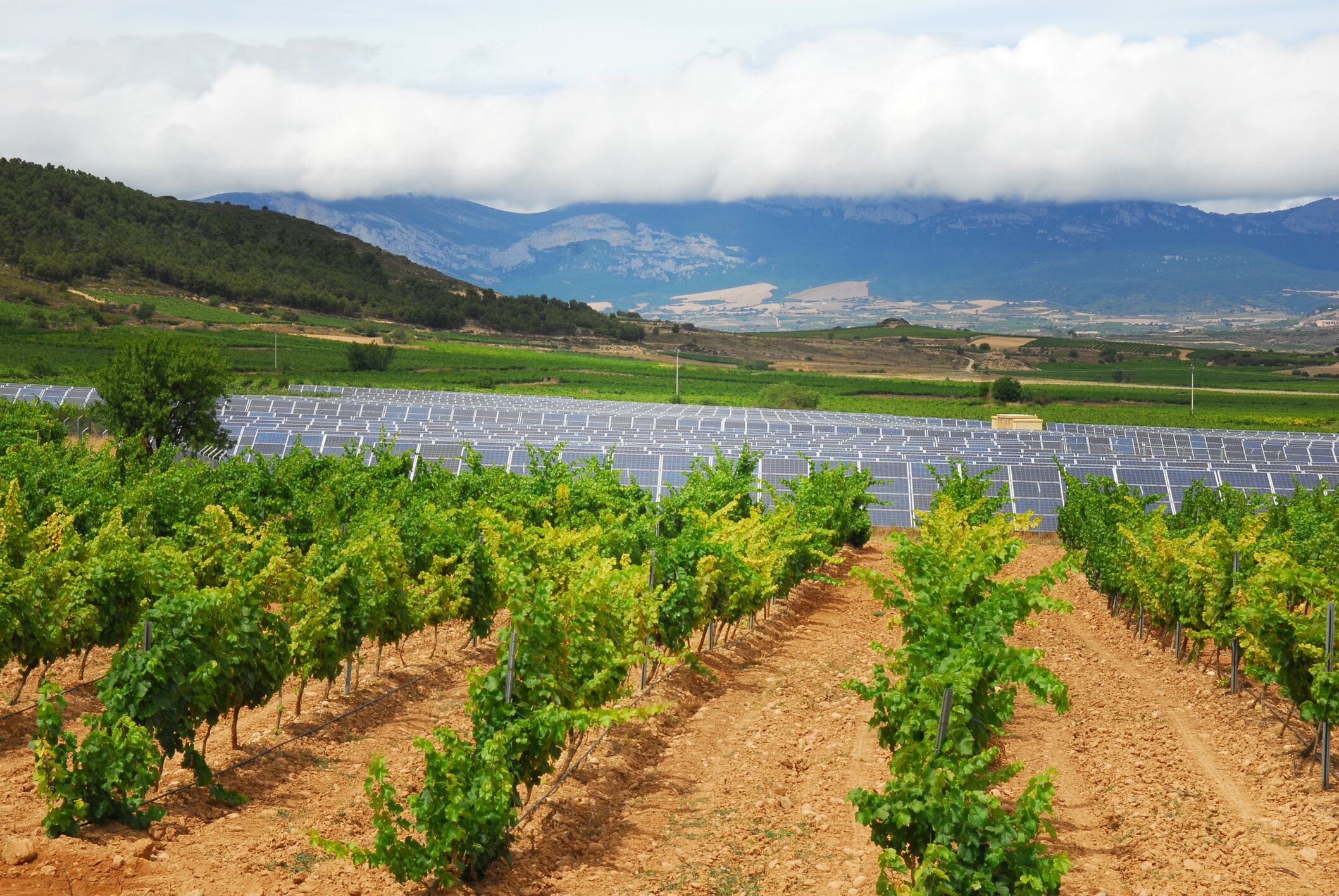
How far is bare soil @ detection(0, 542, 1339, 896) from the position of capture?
30.6 ft

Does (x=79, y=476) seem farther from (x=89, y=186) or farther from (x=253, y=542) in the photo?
(x=89, y=186)

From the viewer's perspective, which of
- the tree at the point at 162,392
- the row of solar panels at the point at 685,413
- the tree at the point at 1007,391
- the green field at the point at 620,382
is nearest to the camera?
the tree at the point at 162,392

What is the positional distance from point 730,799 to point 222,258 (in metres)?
130

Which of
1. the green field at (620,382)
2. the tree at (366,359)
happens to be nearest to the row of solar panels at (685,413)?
the green field at (620,382)

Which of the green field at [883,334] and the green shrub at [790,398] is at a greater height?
the green field at [883,334]

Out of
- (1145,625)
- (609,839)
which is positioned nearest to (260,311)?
(1145,625)

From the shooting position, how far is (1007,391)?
90.1 m

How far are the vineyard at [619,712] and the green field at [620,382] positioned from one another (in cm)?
5388

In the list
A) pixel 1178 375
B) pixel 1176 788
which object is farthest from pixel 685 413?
pixel 1178 375

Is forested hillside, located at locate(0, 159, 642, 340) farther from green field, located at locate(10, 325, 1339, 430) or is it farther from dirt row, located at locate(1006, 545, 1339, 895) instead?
dirt row, located at locate(1006, 545, 1339, 895)

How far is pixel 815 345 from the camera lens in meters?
148

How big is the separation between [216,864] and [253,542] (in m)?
7.12

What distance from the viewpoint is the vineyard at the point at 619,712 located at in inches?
353

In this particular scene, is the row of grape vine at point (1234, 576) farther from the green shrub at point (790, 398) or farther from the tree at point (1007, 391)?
the tree at point (1007, 391)
